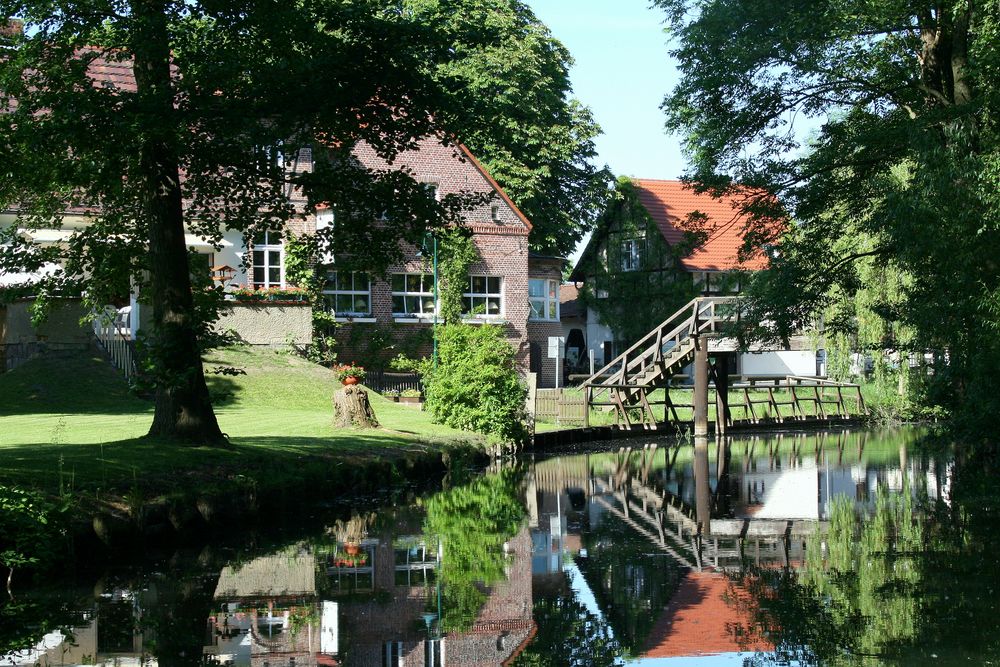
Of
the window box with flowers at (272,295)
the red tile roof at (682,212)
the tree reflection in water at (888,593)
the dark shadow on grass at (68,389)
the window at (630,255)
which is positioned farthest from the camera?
the window at (630,255)

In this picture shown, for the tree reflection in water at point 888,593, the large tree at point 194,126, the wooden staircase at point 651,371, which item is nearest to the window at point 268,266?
the wooden staircase at point 651,371

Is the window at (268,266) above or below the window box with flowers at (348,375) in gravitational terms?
above

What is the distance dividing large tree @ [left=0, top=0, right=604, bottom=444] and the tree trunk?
0.08ft

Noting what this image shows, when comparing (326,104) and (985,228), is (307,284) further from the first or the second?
(985,228)

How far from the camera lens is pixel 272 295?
1378 inches

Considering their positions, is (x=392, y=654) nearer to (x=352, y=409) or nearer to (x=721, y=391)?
(x=352, y=409)

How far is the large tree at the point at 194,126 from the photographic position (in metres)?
14.5

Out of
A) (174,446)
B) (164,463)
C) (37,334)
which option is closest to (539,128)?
(37,334)

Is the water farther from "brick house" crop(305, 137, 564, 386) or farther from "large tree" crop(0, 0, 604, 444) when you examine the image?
"brick house" crop(305, 137, 564, 386)

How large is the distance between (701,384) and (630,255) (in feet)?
65.6

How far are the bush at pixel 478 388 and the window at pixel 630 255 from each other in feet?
83.3

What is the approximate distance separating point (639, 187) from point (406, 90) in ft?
120

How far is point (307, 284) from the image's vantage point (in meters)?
38.1

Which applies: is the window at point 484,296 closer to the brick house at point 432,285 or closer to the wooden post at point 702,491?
the brick house at point 432,285
